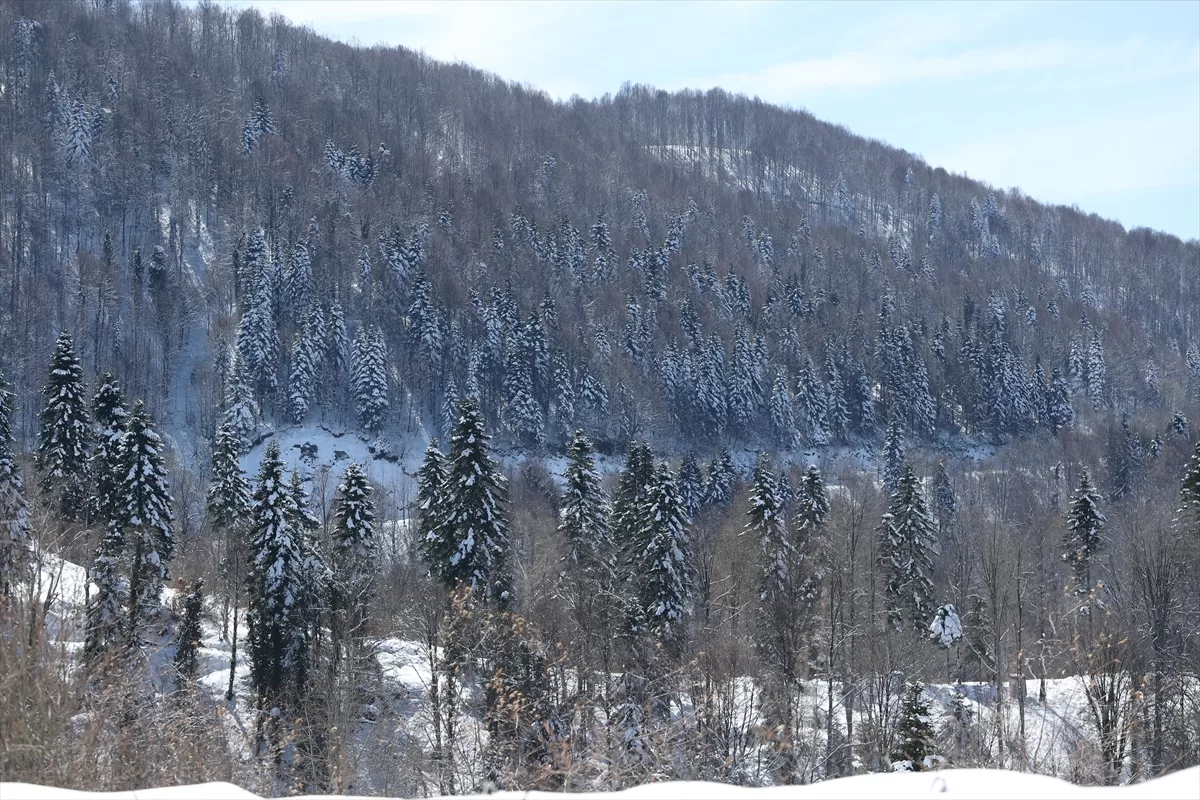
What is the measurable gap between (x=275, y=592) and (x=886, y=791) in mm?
28112

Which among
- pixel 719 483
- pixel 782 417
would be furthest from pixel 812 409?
pixel 719 483

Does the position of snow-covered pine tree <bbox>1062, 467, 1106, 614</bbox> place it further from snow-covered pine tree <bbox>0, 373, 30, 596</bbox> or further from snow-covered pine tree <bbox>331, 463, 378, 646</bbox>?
snow-covered pine tree <bbox>0, 373, 30, 596</bbox>

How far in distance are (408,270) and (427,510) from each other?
76.5 metres

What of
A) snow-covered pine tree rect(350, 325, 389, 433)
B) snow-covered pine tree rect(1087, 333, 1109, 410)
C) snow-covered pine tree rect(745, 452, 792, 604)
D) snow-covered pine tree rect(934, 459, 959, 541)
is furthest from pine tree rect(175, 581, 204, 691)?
snow-covered pine tree rect(1087, 333, 1109, 410)

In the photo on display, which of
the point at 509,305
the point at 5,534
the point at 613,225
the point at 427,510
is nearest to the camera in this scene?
the point at 5,534

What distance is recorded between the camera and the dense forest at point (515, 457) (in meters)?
20.3

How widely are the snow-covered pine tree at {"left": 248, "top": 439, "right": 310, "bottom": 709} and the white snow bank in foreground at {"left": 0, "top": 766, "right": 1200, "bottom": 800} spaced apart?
25686 millimetres

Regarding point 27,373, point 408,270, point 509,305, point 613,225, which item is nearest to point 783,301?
point 613,225

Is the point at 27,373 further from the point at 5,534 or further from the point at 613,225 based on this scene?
the point at 613,225

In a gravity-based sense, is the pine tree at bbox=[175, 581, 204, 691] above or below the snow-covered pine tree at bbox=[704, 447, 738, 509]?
below

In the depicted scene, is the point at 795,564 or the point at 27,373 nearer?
the point at 795,564

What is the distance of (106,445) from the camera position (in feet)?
115

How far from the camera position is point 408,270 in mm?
110250

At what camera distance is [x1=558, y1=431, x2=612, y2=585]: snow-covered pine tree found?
3438 cm
